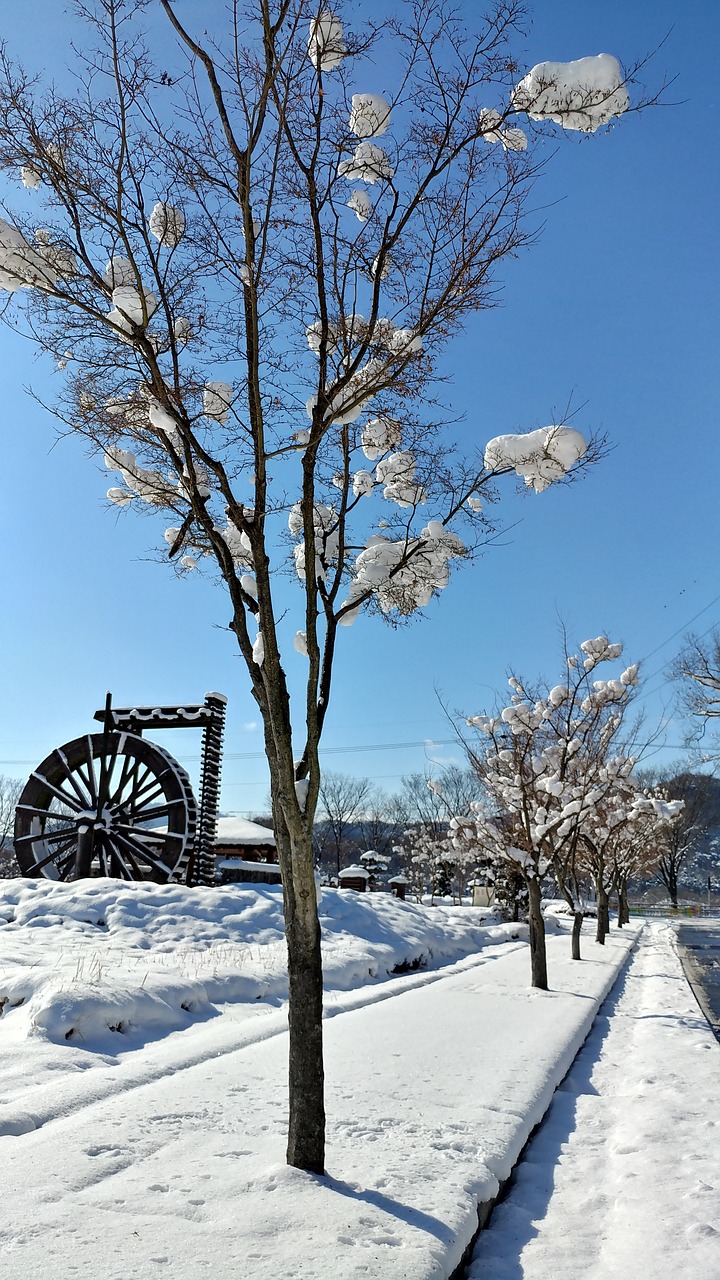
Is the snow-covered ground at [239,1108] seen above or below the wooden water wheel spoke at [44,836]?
below

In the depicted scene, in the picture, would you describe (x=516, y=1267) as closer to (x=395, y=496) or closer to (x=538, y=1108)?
(x=538, y=1108)

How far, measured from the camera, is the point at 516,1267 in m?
3.36

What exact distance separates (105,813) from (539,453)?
1744cm

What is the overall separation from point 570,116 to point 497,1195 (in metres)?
5.40

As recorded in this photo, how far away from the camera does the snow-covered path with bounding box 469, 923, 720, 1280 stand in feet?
11.0

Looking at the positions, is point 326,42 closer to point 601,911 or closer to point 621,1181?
point 621,1181

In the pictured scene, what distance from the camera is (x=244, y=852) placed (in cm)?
3278

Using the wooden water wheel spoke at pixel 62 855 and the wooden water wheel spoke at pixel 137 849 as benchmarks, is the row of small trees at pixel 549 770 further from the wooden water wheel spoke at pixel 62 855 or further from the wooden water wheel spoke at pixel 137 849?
the wooden water wheel spoke at pixel 62 855

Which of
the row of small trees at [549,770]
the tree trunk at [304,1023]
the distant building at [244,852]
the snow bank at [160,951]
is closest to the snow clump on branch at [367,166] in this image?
the tree trunk at [304,1023]

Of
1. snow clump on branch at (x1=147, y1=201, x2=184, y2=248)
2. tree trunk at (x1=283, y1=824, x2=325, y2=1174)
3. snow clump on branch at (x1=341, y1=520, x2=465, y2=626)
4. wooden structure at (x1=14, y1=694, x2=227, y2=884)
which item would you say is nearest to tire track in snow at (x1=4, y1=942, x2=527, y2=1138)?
tree trunk at (x1=283, y1=824, x2=325, y2=1174)

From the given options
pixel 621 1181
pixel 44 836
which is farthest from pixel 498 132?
pixel 44 836

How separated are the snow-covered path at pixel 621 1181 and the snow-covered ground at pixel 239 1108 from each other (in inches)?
5.2

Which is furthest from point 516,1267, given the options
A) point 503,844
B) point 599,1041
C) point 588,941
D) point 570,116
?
point 588,941

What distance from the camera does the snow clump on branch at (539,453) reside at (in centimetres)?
417
